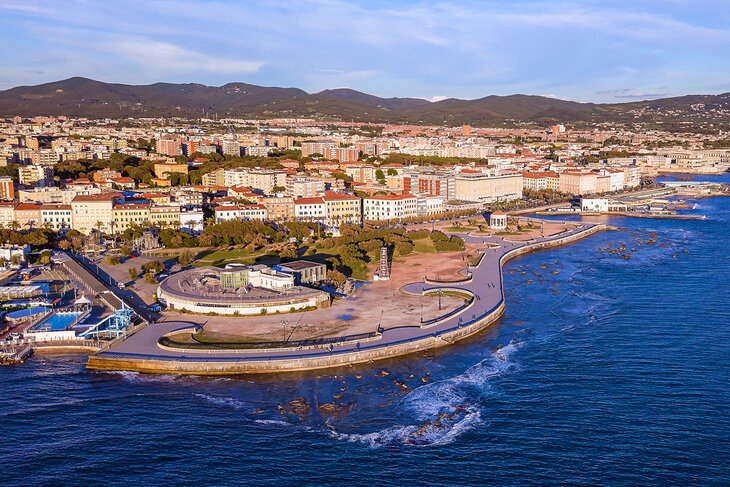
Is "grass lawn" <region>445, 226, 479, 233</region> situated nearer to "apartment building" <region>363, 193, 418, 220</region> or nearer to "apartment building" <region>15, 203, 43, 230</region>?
"apartment building" <region>363, 193, 418, 220</region>

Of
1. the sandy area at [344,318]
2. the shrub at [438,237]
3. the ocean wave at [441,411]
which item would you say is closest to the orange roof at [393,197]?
the shrub at [438,237]

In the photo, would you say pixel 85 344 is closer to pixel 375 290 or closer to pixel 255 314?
pixel 255 314

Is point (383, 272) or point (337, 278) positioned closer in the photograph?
point (337, 278)

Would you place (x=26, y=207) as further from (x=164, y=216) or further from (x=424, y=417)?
(x=424, y=417)

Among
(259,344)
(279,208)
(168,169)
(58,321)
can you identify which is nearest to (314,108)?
(168,169)

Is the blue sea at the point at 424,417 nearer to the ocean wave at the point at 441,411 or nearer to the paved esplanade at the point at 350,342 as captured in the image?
the ocean wave at the point at 441,411

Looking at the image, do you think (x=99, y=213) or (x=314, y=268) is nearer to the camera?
(x=314, y=268)

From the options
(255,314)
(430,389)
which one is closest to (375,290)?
(255,314)
